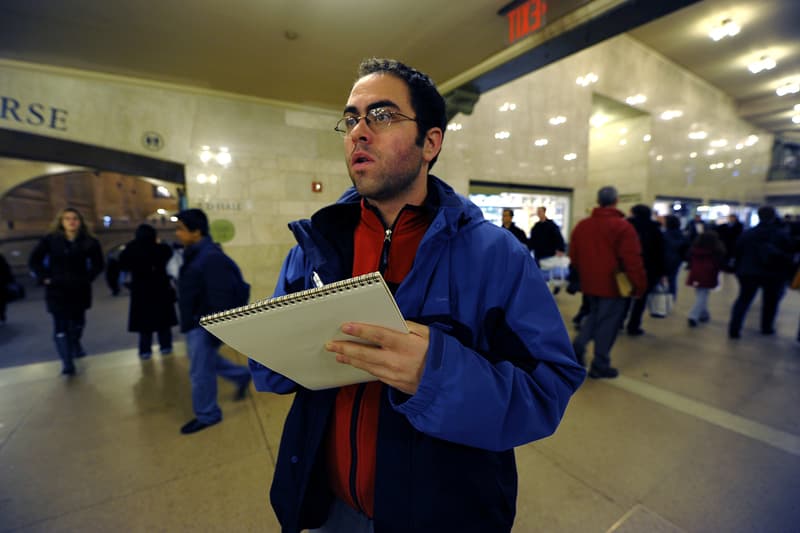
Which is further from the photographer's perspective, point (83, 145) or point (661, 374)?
point (83, 145)

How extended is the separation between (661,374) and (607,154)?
41.6 feet

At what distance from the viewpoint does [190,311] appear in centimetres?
306

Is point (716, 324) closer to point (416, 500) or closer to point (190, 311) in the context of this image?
point (416, 500)

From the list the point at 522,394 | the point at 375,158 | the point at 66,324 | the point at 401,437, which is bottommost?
the point at 66,324

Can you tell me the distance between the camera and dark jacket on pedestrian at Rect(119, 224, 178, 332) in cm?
443

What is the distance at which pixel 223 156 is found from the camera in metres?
5.50

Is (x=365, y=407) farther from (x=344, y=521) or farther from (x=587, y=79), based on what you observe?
(x=587, y=79)

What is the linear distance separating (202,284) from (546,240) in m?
5.33

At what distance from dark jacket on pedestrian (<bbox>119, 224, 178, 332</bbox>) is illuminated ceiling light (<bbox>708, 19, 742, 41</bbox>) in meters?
14.5

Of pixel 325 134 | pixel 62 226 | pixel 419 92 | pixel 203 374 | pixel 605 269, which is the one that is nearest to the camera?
pixel 419 92

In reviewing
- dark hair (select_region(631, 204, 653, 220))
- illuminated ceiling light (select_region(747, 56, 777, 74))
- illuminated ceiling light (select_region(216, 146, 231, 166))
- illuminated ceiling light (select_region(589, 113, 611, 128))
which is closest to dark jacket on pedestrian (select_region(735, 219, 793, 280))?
dark hair (select_region(631, 204, 653, 220))

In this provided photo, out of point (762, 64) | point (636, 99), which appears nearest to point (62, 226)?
point (636, 99)

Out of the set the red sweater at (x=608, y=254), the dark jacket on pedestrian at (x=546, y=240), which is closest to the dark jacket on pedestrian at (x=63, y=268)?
the red sweater at (x=608, y=254)

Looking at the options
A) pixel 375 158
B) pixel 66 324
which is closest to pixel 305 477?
pixel 375 158
